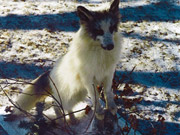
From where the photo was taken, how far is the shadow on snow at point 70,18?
5.48 m

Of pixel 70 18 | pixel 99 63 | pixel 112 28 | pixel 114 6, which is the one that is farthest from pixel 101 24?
pixel 70 18

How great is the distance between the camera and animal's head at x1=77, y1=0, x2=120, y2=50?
265 centimetres

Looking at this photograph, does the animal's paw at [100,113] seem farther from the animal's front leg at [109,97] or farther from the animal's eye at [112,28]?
the animal's eye at [112,28]

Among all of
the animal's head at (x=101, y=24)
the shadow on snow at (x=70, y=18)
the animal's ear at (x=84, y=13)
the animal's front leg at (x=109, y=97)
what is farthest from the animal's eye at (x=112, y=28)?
the shadow on snow at (x=70, y=18)

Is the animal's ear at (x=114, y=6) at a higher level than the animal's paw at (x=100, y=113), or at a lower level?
higher

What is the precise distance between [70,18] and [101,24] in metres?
3.21

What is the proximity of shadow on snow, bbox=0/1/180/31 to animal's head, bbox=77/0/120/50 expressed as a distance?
9.04 feet

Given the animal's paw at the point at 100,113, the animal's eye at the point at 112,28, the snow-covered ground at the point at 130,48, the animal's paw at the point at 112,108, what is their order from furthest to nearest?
the snow-covered ground at the point at 130,48
the animal's paw at the point at 112,108
the animal's paw at the point at 100,113
the animal's eye at the point at 112,28

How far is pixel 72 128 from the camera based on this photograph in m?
3.30

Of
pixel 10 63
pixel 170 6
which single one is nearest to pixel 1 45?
pixel 10 63

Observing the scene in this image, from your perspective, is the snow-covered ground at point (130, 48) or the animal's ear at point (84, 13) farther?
the snow-covered ground at point (130, 48)

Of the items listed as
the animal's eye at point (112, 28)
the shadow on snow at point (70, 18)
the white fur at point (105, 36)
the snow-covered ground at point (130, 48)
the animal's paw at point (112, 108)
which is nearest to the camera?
the white fur at point (105, 36)

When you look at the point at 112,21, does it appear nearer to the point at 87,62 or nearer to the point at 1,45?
the point at 87,62

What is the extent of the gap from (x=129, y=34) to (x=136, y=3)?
Answer: 4.07 feet
